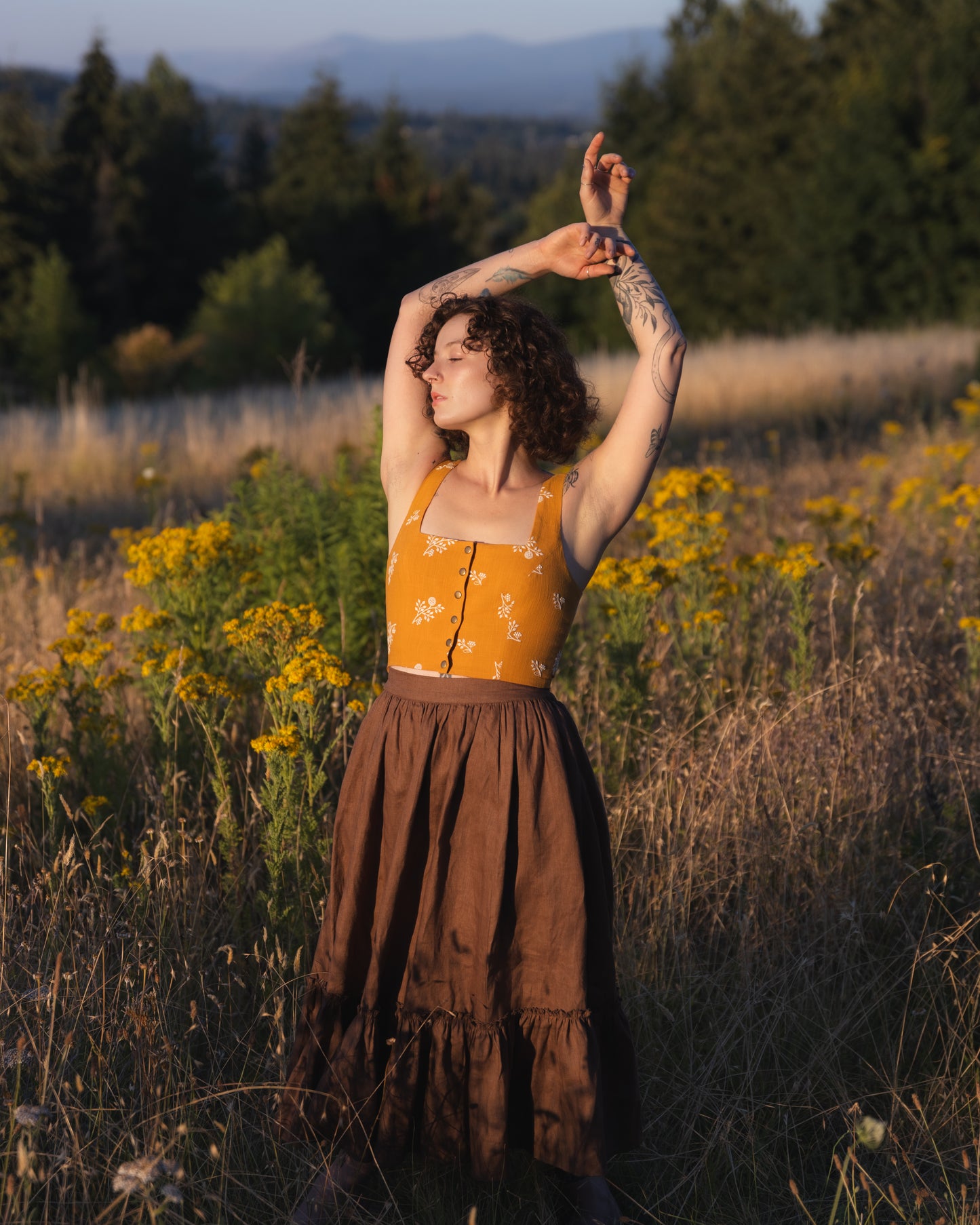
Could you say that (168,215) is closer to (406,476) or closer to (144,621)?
(144,621)

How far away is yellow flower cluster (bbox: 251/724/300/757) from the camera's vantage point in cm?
240

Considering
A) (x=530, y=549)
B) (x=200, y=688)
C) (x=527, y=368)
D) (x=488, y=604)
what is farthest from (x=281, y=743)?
(x=527, y=368)

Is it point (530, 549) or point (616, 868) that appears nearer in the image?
point (530, 549)

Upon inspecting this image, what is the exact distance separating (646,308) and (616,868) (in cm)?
168

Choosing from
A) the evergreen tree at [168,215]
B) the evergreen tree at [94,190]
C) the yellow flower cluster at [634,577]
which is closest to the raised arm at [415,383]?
the yellow flower cluster at [634,577]

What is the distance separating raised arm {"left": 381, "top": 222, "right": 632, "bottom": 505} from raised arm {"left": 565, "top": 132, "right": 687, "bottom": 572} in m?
0.16

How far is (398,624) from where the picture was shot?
218cm

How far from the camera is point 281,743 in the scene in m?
2.43

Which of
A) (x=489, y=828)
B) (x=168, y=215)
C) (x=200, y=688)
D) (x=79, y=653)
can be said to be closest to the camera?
(x=489, y=828)

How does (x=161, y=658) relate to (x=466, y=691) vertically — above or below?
below

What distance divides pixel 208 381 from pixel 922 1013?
27491 mm

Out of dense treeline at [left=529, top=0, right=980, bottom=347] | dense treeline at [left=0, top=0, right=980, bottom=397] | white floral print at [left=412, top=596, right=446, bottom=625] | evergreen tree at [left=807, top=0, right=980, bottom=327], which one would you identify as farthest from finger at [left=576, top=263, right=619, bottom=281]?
dense treeline at [left=0, top=0, right=980, bottom=397]

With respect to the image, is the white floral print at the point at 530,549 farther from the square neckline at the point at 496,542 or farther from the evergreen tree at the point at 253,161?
the evergreen tree at the point at 253,161

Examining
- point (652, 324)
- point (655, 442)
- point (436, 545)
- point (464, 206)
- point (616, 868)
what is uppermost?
point (464, 206)
